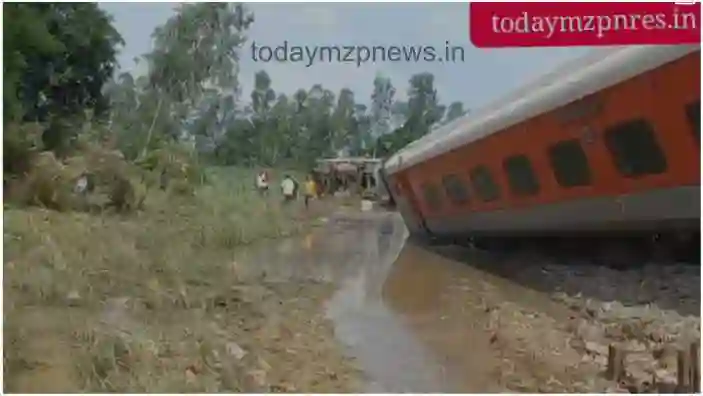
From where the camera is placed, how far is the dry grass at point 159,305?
7.97 feet

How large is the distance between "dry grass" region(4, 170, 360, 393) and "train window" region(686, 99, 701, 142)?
97cm

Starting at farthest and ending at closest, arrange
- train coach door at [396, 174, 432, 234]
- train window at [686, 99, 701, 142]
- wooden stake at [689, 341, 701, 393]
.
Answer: train coach door at [396, 174, 432, 234] → wooden stake at [689, 341, 701, 393] → train window at [686, 99, 701, 142]

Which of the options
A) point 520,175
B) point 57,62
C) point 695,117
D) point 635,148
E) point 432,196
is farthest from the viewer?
point 432,196

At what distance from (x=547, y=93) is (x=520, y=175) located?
0.25 meters

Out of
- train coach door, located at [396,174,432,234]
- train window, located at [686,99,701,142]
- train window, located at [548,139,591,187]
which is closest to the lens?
train window, located at [686,99,701,142]

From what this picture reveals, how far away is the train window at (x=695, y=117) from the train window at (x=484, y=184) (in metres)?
0.56

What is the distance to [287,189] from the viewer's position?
2580 millimetres

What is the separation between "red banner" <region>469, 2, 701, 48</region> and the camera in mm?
2357

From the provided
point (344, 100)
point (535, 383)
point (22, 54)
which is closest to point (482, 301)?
point (535, 383)

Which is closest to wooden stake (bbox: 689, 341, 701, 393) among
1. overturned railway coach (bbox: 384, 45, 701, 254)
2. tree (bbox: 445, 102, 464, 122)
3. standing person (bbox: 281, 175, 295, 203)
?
overturned railway coach (bbox: 384, 45, 701, 254)

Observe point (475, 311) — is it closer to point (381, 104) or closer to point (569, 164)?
point (569, 164)

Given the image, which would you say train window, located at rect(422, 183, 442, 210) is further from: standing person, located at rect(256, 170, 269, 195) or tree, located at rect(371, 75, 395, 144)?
standing person, located at rect(256, 170, 269, 195)

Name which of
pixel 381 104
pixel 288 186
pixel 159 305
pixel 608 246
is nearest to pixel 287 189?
pixel 288 186

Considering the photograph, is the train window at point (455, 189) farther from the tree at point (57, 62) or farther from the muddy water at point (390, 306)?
the tree at point (57, 62)
